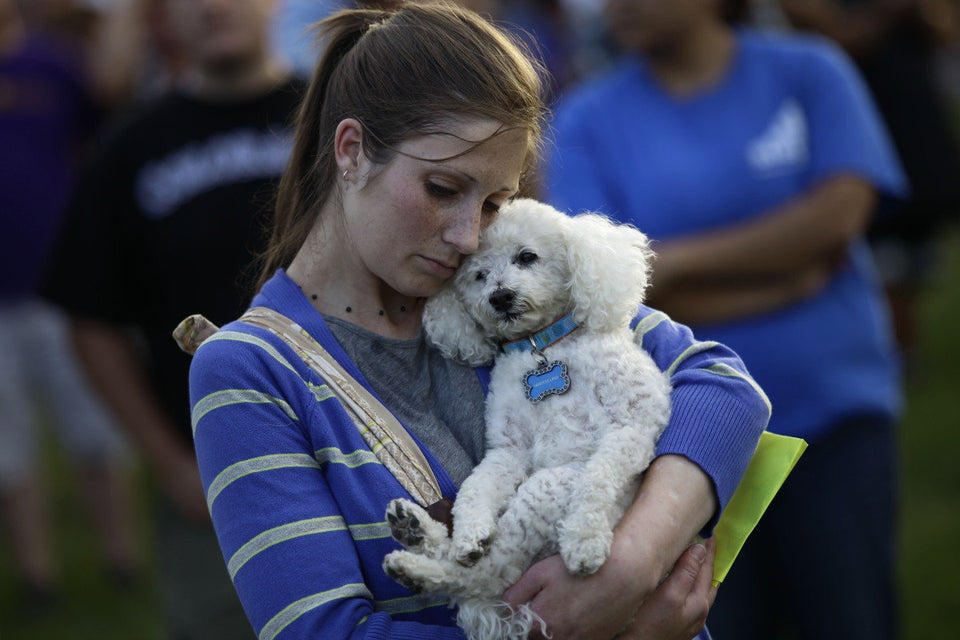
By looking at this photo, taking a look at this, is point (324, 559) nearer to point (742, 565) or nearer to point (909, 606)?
point (742, 565)

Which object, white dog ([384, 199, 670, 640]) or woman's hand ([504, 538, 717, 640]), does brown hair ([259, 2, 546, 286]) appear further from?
woman's hand ([504, 538, 717, 640])

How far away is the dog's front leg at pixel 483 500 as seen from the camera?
171 centimetres

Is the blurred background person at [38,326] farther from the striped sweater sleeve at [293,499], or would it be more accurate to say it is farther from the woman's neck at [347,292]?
the striped sweater sleeve at [293,499]

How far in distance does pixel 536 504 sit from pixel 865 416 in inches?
62.5

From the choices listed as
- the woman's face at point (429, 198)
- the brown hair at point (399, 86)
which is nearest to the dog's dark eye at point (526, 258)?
the woman's face at point (429, 198)

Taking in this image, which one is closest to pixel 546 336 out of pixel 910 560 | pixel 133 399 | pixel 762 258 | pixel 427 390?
pixel 427 390

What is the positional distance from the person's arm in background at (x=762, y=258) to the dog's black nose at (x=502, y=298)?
1.24 meters

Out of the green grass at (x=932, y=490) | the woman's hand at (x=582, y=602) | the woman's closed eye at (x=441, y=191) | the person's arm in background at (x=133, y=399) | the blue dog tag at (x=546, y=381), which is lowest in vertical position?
the green grass at (x=932, y=490)

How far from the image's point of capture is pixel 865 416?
9.94 feet

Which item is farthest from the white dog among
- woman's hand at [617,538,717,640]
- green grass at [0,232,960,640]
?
green grass at [0,232,960,640]

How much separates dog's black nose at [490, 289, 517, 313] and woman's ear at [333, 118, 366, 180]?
0.32 m

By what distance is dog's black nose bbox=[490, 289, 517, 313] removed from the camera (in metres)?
1.92

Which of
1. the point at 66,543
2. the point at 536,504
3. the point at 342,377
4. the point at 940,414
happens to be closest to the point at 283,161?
the point at 342,377

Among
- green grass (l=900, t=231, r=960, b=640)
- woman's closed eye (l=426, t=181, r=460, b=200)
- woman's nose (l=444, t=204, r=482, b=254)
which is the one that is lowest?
green grass (l=900, t=231, r=960, b=640)
